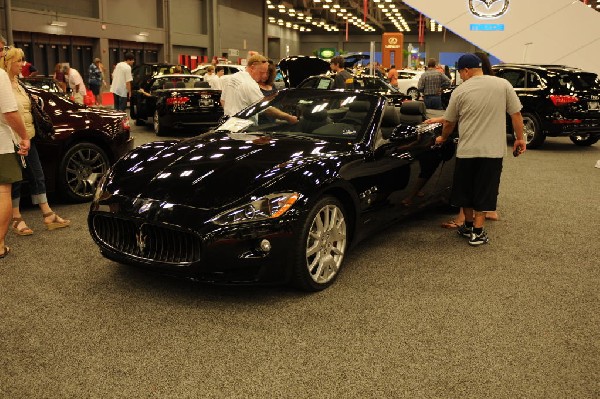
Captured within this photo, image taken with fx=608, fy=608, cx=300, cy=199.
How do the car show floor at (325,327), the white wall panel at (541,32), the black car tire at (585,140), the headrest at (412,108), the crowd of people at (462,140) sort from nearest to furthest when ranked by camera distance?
the car show floor at (325,327) < the crowd of people at (462,140) < the headrest at (412,108) < the black car tire at (585,140) < the white wall panel at (541,32)

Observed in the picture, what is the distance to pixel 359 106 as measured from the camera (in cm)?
500

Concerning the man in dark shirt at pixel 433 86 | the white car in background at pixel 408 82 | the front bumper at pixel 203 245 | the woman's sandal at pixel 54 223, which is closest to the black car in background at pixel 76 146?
the woman's sandal at pixel 54 223

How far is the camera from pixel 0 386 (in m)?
2.90

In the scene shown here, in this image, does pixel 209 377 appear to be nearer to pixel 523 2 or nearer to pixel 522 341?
pixel 522 341

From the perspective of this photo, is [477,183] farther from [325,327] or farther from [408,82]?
[408,82]

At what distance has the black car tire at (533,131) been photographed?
38.5 ft

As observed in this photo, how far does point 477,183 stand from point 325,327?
241 centimetres

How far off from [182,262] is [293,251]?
687 millimetres

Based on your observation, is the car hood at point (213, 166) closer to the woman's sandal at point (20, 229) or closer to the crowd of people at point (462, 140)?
the crowd of people at point (462, 140)

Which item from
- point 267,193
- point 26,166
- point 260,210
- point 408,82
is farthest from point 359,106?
point 408,82

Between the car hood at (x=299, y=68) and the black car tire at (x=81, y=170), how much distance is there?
630cm

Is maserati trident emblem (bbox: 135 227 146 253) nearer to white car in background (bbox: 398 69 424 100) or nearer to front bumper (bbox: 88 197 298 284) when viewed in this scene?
front bumper (bbox: 88 197 298 284)

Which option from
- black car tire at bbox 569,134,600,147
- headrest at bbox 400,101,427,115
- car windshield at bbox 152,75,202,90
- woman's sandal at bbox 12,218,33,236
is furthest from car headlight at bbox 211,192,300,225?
car windshield at bbox 152,75,202,90

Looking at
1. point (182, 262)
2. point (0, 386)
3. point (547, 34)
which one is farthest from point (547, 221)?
point (547, 34)
